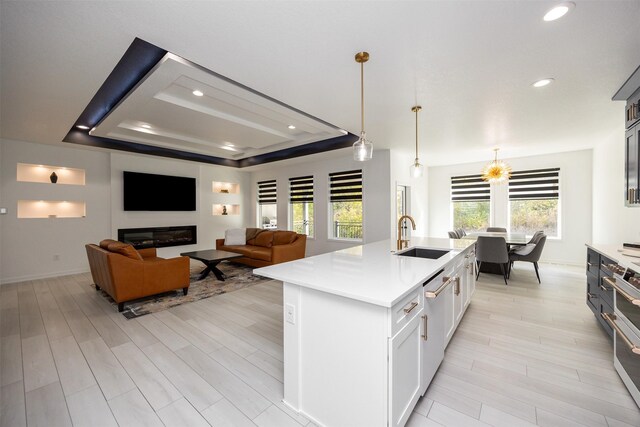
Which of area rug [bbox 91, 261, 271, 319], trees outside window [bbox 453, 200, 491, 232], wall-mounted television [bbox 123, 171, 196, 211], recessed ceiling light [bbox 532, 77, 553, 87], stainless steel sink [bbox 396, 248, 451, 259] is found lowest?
area rug [bbox 91, 261, 271, 319]

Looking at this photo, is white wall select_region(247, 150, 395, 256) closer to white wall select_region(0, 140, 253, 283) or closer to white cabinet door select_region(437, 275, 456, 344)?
white wall select_region(0, 140, 253, 283)

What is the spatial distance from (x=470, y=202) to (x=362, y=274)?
7.02 meters

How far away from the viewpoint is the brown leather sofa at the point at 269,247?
5367 mm

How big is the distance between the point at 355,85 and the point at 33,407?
3.73 metres

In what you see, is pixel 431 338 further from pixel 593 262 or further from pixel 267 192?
pixel 267 192

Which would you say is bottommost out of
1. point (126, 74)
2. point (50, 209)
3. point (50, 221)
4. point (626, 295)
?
point (626, 295)

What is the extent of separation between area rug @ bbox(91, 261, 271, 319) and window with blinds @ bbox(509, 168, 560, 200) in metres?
6.60

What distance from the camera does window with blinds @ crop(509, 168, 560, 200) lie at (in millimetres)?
6160

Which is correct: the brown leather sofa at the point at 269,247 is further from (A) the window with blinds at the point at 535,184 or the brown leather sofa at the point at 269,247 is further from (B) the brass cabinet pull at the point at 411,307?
(A) the window with blinds at the point at 535,184

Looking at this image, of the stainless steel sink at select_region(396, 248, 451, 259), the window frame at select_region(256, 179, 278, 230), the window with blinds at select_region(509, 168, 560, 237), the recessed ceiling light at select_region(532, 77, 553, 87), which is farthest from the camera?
the window frame at select_region(256, 179, 278, 230)

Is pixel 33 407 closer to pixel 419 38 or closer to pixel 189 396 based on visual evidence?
Result: pixel 189 396

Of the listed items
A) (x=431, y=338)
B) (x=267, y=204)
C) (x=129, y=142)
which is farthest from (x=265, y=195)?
(x=431, y=338)

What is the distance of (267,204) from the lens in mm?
8375

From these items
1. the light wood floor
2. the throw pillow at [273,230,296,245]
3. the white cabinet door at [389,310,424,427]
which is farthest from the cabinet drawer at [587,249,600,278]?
the throw pillow at [273,230,296,245]
